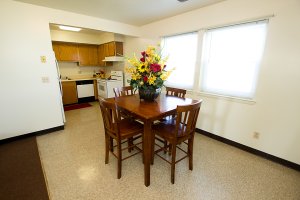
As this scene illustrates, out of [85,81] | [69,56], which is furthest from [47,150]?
[69,56]

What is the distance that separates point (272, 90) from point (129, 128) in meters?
2.09

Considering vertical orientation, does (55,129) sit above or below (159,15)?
below

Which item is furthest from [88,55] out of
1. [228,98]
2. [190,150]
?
[190,150]

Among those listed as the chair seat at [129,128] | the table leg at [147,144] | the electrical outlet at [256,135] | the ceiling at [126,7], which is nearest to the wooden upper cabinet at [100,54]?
the ceiling at [126,7]

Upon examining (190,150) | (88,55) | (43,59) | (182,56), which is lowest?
(190,150)

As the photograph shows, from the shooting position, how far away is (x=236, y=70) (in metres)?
2.42

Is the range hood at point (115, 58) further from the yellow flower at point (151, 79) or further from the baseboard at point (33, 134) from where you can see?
the yellow flower at point (151, 79)

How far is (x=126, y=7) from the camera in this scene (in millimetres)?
2725

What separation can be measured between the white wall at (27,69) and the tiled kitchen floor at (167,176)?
0.60 meters

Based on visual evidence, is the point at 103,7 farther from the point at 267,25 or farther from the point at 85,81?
the point at 85,81

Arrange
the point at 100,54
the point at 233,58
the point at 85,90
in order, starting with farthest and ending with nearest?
the point at 100,54, the point at 85,90, the point at 233,58

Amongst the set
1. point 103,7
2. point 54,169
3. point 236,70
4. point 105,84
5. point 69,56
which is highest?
point 103,7

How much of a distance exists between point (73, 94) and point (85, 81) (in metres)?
0.63

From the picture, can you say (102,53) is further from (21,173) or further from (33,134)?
(21,173)
